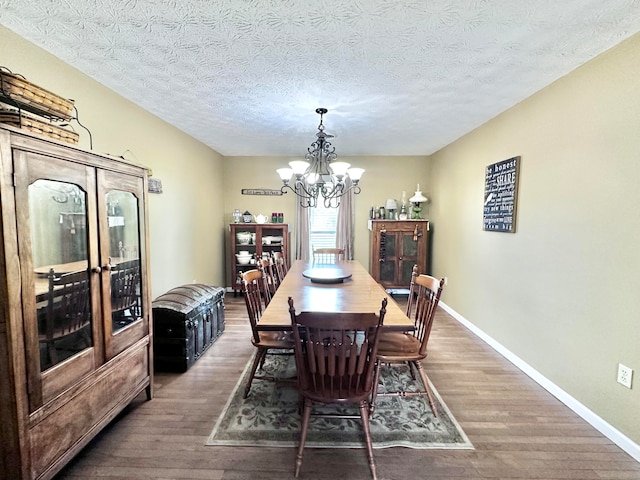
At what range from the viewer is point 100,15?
1.67 meters

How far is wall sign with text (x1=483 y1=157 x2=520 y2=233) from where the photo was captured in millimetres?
2990

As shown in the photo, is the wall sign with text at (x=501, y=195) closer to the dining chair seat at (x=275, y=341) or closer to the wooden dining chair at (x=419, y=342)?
the wooden dining chair at (x=419, y=342)

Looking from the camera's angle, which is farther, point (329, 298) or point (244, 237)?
point (244, 237)

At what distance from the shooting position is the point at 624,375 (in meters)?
1.91

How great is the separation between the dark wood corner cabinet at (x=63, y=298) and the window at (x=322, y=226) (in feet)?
11.6

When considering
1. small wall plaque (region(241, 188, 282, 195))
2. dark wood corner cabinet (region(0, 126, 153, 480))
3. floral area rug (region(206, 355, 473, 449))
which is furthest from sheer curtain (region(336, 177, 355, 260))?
dark wood corner cabinet (region(0, 126, 153, 480))

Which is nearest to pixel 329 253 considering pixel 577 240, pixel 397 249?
pixel 397 249

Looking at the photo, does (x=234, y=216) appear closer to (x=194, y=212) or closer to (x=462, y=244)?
(x=194, y=212)

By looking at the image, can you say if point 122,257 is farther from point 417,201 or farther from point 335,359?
point 417,201

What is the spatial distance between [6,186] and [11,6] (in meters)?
1.12

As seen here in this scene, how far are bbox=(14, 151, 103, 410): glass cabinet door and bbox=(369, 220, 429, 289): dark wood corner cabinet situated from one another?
3.94 meters

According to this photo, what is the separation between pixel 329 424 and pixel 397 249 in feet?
11.1

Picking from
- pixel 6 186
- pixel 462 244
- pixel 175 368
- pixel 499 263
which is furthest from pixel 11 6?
pixel 462 244

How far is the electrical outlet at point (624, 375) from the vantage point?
1.88 meters
